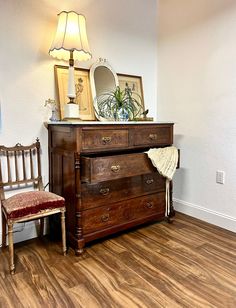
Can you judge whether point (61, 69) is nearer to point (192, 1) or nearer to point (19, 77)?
point (19, 77)

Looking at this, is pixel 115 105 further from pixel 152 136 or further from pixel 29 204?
pixel 29 204

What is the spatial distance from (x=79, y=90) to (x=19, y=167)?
870 millimetres

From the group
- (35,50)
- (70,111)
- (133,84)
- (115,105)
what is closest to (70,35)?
(35,50)

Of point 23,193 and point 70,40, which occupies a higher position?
point 70,40

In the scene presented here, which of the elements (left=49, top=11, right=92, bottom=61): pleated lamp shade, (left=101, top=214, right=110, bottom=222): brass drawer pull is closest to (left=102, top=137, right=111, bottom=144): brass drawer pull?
(left=101, top=214, right=110, bottom=222): brass drawer pull

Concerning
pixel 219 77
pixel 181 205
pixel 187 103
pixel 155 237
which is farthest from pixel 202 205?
pixel 219 77

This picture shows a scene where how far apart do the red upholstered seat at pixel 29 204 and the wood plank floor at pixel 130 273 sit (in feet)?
1.30

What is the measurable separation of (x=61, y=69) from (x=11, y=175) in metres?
1.01

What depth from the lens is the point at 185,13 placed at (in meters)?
2.63

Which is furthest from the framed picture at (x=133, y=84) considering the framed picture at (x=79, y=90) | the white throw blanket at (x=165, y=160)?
the white throw blanket at (x=165, y=160)

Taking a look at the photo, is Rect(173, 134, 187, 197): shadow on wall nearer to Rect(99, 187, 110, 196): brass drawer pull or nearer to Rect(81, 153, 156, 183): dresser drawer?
Rect(81, 153, 156, 183): dresser drawer

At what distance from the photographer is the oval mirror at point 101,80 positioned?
2.47 meters

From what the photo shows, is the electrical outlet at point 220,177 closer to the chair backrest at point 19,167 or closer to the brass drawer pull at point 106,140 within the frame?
the brass drawer pull at point 106,140

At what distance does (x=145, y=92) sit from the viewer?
9.77 ft
